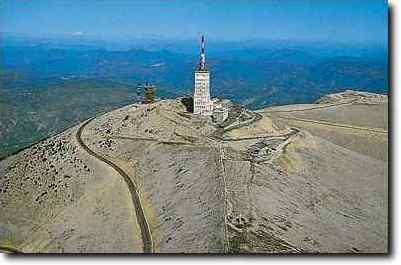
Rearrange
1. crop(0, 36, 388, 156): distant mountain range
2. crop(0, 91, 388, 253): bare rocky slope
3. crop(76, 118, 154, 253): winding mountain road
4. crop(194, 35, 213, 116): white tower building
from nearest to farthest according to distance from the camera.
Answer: crop(76, 118, 154, 253): winding mountain road < crop(0, 91, 388, 253): bare rocky slope < crop(194, 35, 213, 116): white tower building < crop(0, 36, 388, 156): distant mountain range

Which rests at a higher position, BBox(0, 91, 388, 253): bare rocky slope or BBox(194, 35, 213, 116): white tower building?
BBox(194, 35, 213, 116): white tower building

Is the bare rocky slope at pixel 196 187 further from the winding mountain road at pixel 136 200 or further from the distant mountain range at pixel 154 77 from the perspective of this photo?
the distant mountain range at pixel 154 77

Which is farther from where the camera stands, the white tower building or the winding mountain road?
the white tower building

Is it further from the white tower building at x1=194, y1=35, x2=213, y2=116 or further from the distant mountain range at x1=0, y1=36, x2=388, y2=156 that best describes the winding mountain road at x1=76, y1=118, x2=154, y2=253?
the distant mountain range at x1=0, y1=36, x2=388, y2=156

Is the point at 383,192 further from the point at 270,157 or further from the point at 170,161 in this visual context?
the point at 170,161

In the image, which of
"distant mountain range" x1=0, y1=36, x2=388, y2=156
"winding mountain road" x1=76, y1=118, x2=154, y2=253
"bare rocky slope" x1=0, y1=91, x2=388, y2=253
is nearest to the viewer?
"winding mountain road" x1=76, y1=118, x2=154, y2=253

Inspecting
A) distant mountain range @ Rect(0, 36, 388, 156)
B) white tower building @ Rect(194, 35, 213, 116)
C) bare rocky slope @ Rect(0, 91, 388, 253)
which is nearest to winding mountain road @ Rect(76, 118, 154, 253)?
bare rocky slope @ Rect(0, 91, 388, 253)
